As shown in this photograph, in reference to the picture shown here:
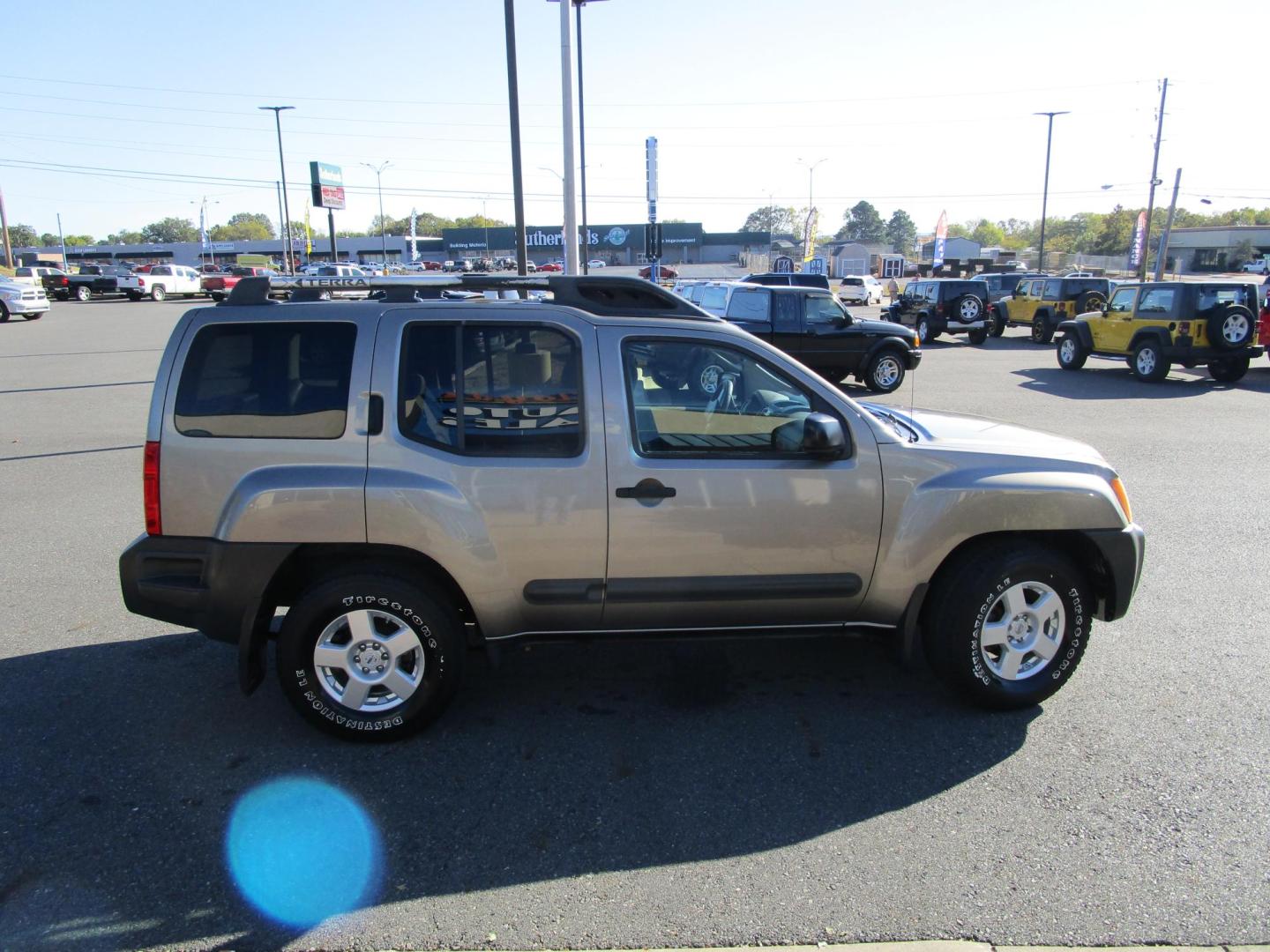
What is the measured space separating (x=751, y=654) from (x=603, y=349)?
194 cm

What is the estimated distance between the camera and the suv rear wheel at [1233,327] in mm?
16062

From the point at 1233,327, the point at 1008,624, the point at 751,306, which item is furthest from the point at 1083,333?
the point at 1008,624

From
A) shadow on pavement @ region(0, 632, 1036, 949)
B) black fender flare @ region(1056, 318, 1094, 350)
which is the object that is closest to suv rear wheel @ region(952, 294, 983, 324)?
black fender flare @ region(1056, 318, 1094, 350)

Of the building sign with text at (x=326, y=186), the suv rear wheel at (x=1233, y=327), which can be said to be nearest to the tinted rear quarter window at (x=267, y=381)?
the suv rear wheel at (x=1233, y=327)

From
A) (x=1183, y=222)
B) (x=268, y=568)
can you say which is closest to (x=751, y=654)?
(x=268, y=568)

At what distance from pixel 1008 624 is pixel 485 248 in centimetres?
10518

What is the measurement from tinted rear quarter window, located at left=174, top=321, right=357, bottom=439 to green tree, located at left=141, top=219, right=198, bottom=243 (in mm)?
193119

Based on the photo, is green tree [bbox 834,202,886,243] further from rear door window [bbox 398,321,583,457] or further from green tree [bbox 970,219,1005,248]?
rear door window [bbox 398,321,583,457]

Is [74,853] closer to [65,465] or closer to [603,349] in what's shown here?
[603,349]

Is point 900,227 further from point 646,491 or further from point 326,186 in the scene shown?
point 646,491

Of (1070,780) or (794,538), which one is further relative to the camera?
(794,538)

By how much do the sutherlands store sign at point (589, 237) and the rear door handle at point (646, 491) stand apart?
302ft

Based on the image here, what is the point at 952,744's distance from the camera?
12.5ft

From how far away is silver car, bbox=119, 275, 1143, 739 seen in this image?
3.67 metres
